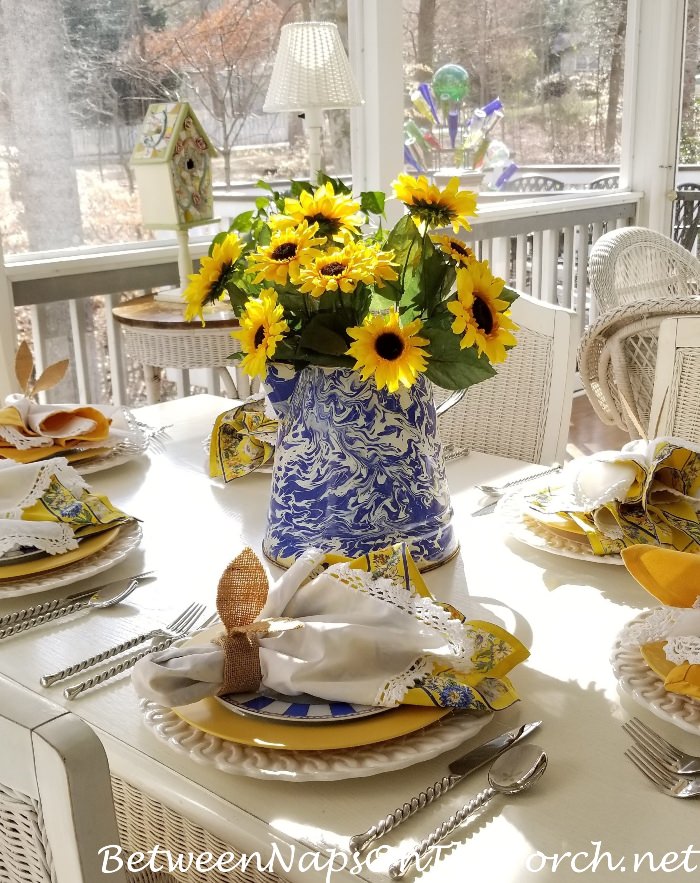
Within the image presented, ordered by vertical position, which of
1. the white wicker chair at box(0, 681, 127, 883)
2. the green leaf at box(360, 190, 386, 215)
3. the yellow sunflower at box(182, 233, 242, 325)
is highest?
the green leaf at box(360, 190, 386, 215)

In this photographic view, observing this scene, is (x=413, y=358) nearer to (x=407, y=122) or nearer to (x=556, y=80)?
(x=407, y=122)

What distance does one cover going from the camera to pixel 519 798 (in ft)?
2.16

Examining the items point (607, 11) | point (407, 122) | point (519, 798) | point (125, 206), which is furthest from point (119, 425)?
point (607, 11)

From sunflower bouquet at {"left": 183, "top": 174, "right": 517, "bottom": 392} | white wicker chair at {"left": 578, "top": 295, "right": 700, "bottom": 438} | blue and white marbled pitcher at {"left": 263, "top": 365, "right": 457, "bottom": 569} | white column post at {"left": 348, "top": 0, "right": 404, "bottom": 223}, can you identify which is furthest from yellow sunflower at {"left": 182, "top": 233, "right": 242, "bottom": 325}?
white column post at {"left": 348, "top": 0, "right": 404, "bottom": 223}

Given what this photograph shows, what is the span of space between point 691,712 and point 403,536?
359 millimetres

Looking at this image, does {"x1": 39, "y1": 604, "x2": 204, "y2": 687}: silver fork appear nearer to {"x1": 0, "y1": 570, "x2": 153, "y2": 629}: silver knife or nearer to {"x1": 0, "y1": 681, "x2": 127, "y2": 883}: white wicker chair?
{"x1": 0, "y1": 570, "x2": 153, "y2": 629}: silver knife

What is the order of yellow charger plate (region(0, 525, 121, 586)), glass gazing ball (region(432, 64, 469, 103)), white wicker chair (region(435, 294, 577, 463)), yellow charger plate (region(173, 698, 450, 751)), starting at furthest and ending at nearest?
glass gazing ball (region(432, 64, 469, 103)), white wicker chair (region(435, 294, 577, 463)), yellow charger plate (region(0, 525, 121, 586)), yellow charger plate (region(173, 698, 450, 751))

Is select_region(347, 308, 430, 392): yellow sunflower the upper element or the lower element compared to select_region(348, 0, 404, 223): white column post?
lower

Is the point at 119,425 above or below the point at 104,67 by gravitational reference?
below

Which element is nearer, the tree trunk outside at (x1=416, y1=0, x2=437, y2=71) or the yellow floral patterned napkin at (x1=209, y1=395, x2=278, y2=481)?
the yellow floral patterned napkin at (x1=209, y1=395, x2=278, y2=481)

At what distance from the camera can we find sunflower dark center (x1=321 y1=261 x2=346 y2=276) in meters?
0.89

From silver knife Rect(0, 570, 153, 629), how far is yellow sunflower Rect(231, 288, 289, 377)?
286 millimetres

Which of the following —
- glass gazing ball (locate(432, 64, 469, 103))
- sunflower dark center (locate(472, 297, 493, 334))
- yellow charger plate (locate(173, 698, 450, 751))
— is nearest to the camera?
yellow charger plate (locate(173, 698, 450, 751))

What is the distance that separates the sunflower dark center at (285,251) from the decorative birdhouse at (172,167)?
1797mm
